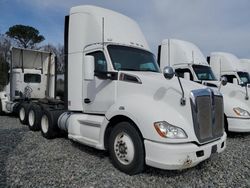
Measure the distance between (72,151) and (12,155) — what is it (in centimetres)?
135

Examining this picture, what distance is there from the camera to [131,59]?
239 inches

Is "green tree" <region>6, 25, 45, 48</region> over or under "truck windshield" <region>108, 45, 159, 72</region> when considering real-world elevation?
over

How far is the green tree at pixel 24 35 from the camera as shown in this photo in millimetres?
40906

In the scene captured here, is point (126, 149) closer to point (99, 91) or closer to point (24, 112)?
point (99, 91)

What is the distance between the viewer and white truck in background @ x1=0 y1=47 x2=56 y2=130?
474 inches

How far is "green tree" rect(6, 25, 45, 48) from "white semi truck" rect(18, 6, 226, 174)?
3704 cm

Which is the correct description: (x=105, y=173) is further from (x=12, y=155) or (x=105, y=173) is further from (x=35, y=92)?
(x=35, y=92)

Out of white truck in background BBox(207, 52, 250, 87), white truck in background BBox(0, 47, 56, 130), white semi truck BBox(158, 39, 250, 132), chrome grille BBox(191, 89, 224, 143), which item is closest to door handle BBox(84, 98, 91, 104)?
chrome grille BBox(191, 89, 224, 143)

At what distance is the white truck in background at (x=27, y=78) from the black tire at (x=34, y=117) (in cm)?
229

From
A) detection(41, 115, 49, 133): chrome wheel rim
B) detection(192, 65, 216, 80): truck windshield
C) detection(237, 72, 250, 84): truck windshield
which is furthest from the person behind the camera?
detection(237, 72, 250, 84): truck windshield

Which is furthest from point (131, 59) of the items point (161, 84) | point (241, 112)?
point (241, 112)

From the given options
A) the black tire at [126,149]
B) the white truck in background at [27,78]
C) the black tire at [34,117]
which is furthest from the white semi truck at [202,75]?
the white truck in background at [27,78]

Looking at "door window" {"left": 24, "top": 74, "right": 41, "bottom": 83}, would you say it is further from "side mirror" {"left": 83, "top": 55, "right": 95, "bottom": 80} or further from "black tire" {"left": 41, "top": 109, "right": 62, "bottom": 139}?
"side mirror" {"left": 83, "top": 55, "right": 95, "bottom": 80}

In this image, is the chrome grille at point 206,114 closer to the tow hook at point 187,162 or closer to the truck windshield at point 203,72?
the tow hook at point 187,162
